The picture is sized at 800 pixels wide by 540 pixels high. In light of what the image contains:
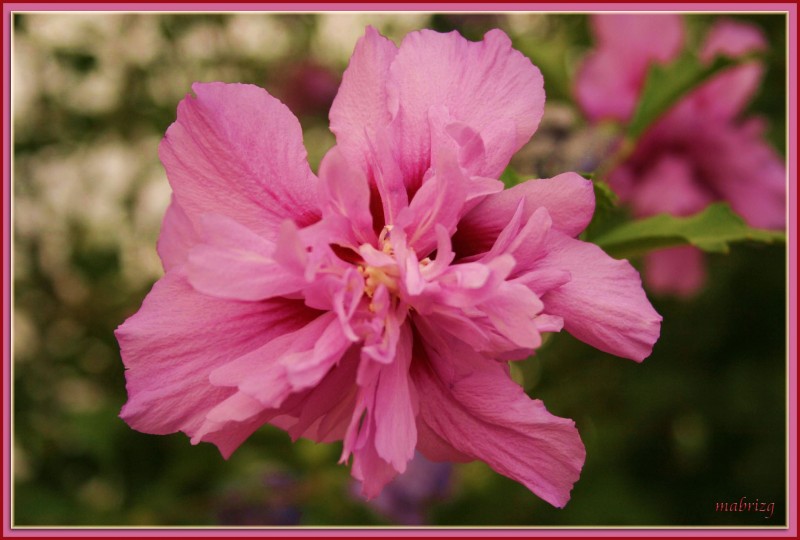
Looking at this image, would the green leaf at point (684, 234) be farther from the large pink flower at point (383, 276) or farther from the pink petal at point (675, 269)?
the pink petal at point (675, 269)

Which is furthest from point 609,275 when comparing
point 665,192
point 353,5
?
point 665,192

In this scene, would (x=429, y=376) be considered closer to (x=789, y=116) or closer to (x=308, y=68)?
(x=789, y=116)

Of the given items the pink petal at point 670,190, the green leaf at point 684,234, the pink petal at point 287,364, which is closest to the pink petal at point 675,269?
the pink petal at point 670,190

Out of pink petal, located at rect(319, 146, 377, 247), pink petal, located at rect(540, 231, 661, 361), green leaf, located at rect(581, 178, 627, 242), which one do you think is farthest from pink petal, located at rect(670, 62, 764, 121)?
pink petal, located at rect(319, 146, 377, 247)

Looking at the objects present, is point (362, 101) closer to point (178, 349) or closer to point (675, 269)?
point (178, 349)

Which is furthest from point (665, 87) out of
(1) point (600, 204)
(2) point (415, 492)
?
(2) point (415, 492)

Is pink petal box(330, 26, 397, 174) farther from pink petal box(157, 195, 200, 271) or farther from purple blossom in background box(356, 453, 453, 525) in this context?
purple blossom in background box(356, 453, 453, 525)
